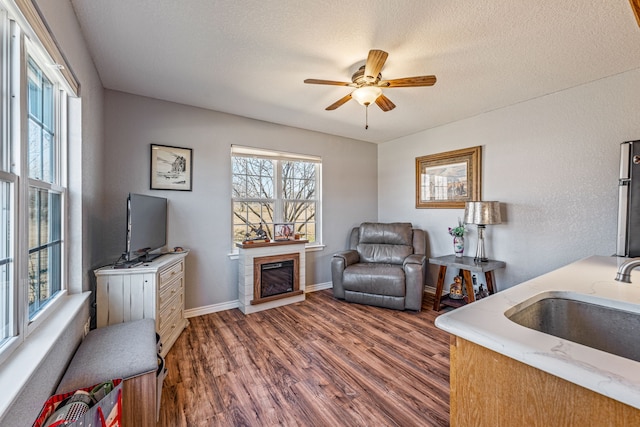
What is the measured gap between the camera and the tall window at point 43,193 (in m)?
1.34

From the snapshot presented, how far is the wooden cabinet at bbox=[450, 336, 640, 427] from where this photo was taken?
1.91 ft

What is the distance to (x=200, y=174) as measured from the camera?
3156mm

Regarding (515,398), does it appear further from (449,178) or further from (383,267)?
(449,178)

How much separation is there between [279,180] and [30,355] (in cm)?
301

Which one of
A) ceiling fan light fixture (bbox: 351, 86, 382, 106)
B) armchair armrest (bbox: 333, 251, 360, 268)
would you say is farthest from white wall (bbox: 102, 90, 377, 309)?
ceiling fan light fixture (bbox: 351, 86, 382, 106)

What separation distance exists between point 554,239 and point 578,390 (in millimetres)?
2877

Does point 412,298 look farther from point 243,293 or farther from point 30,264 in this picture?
point 30,264

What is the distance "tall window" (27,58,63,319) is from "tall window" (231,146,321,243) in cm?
185

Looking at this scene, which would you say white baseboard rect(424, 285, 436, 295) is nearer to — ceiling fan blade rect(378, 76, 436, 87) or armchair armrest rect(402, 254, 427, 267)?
armchair armrest rect(402, 254, 427, 267)

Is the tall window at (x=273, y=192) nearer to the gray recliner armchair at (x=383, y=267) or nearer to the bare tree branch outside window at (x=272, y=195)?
the bare tree branch outside window at (x=272, y=195)

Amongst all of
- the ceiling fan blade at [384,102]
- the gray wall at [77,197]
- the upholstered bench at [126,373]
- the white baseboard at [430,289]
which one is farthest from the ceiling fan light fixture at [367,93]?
the white baseboard at [430,289]

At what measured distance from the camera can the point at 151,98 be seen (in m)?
2.87

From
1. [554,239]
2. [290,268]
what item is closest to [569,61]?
[554,239]

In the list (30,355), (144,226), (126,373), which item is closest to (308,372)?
(126,373)
